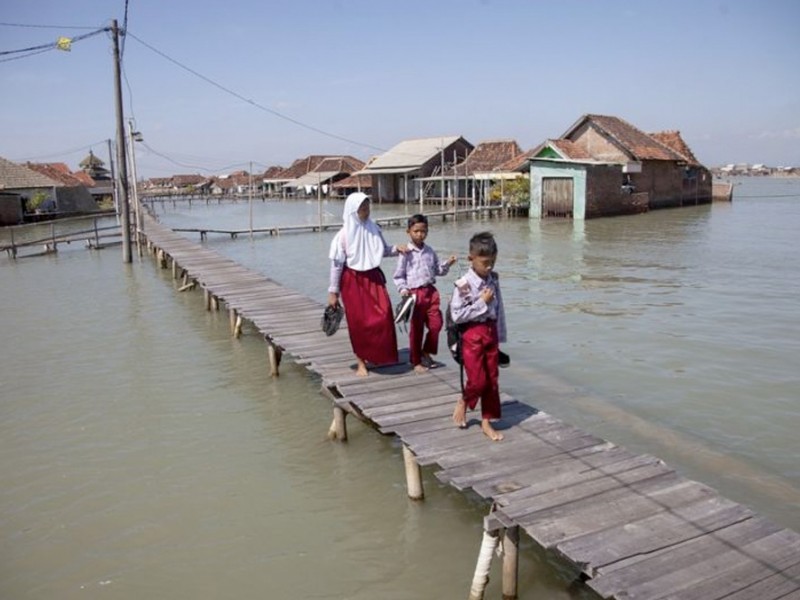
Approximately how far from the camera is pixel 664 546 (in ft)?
10.3

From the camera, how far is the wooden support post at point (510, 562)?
3.48 meters

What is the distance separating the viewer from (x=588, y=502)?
3578 millimetres

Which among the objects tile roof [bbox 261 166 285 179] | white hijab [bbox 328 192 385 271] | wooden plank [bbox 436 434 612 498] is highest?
tile roof [bbox 261 166 285 179]

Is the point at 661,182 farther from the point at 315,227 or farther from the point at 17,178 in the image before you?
the point at 17,178

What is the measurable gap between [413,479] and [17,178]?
1448 inches

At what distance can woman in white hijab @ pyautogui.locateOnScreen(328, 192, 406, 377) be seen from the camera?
5.54m

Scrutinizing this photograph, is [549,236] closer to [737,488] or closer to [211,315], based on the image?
[211,315]

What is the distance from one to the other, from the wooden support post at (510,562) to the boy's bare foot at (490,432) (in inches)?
38.5

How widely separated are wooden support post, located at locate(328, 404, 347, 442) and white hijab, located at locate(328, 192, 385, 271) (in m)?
1.27

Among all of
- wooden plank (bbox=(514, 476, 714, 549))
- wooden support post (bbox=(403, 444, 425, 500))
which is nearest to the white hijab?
wooden support post (bbox=(403, 444, 425, 500))

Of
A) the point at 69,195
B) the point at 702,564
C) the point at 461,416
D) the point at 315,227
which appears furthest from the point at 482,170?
the point at 702,564

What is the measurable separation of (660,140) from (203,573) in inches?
1534

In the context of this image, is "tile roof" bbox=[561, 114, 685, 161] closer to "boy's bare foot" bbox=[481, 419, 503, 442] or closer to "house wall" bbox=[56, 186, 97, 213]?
"boy's bare foot" bbox=[481, 419, 503, 442]

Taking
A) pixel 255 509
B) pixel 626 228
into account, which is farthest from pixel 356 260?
pixel 626 228
